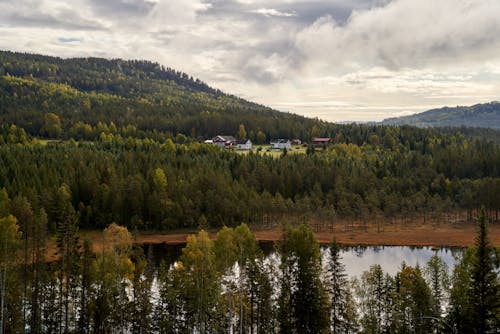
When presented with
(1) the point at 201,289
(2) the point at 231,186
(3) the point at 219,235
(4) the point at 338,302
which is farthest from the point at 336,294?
(2) the point at 231,186

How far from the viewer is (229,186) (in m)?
117

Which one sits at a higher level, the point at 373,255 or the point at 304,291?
the point at 304,291

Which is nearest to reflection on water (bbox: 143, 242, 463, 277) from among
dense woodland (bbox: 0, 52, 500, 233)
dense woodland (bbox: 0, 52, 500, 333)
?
dense woodland (bbox: 0, 52, 500, 333)

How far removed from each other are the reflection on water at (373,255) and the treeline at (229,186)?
1525cm

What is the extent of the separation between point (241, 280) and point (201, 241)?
212 inches

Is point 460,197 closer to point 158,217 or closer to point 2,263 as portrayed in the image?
point 158,217

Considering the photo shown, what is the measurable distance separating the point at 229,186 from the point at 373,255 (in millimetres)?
39302

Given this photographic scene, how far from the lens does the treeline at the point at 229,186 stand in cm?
10869

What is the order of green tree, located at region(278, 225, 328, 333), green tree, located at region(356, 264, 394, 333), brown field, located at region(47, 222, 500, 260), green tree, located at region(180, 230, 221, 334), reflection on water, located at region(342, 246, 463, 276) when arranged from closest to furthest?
green tree, located at region(278, 225, 328, 333), green tree, located at region(356, 264, 394, 333), green tree, located at region(180, 230, 221, 334), reflection on water, located at region(342, 246, 463, 276), brown field, located at region(47, 222, 500, 260)

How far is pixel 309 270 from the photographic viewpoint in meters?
41.0

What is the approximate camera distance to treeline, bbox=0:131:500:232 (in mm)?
108688

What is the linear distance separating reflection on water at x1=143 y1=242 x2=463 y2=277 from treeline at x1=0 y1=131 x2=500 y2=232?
15254mm

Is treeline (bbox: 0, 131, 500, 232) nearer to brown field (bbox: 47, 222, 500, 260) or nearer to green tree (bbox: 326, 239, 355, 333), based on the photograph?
brown field (bbox: 47, 222, 500, 260)

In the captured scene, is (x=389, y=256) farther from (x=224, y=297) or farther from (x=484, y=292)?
(x=484, y=292)
